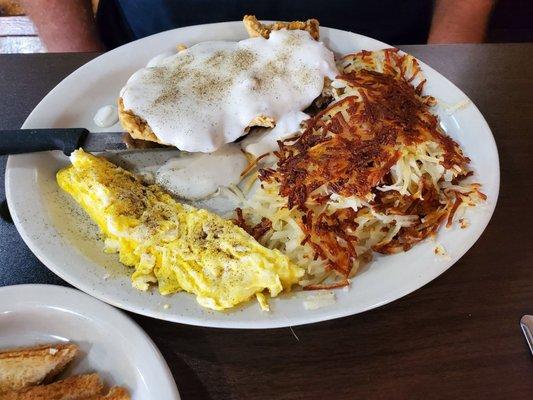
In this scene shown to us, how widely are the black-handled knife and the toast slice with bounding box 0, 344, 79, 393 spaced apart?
594mm

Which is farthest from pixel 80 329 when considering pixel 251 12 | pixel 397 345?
pixel 251 12

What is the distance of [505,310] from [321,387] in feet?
1.76

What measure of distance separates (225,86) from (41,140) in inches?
22.7

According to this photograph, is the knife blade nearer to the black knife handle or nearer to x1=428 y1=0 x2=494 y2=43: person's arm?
the black knife handle

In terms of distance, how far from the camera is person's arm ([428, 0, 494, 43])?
233cm

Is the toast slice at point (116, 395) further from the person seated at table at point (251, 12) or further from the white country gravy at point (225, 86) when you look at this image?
the person seated at table at point (251, 12)

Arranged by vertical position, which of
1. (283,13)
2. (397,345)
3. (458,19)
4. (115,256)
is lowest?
(397,345)

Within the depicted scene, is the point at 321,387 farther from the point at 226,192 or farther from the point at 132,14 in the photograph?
the point at 132,14

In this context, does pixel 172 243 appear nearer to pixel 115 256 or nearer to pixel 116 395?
pixel 115 256

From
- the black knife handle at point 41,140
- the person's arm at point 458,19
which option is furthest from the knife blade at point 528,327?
the person's arm at point 458,19

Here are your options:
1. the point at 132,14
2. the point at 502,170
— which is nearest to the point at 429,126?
the point at 502,170

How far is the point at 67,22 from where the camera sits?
87.5 inches

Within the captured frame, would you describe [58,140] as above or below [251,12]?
below

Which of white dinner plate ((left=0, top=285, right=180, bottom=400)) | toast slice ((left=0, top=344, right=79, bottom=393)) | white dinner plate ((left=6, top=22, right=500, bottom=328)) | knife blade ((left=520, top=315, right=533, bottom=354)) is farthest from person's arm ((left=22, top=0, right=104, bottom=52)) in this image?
knife blade ((left=520, top=315, right=533, bottom=354))
